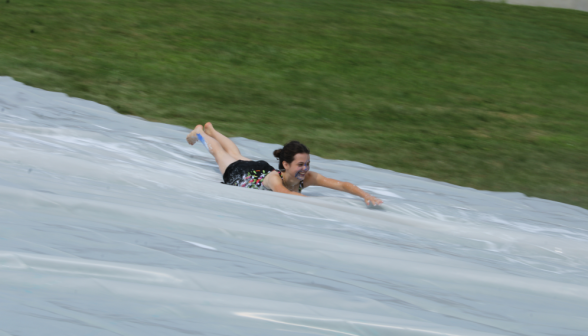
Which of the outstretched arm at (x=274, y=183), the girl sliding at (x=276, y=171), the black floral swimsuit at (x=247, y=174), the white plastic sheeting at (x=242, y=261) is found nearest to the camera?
the white plastic sheeting at (x=242, y=261)

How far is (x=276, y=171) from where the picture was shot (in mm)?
3949

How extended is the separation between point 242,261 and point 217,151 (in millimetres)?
2656

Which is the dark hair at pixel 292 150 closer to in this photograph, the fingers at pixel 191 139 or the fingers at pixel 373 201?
the fingers at pixel 373 201

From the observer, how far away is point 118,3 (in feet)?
35.0

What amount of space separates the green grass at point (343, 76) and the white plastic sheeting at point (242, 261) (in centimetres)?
290

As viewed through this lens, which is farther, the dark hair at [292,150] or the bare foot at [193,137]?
the bare foot at [193,137]

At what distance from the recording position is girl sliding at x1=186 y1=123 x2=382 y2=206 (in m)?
3.81

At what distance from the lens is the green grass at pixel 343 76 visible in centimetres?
650

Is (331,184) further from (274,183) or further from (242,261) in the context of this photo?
(242,261)

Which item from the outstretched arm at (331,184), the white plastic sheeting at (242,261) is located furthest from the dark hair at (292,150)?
the white plastic sheeting at (242,261)

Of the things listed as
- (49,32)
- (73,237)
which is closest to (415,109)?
(49,32)

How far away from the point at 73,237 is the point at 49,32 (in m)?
7.87

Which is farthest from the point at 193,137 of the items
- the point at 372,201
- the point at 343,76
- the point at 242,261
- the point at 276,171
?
the point at 343,76

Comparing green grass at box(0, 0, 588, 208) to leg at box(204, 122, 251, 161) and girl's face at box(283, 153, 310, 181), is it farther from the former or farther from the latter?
girl's face at box(283, 153, 310, 181)
